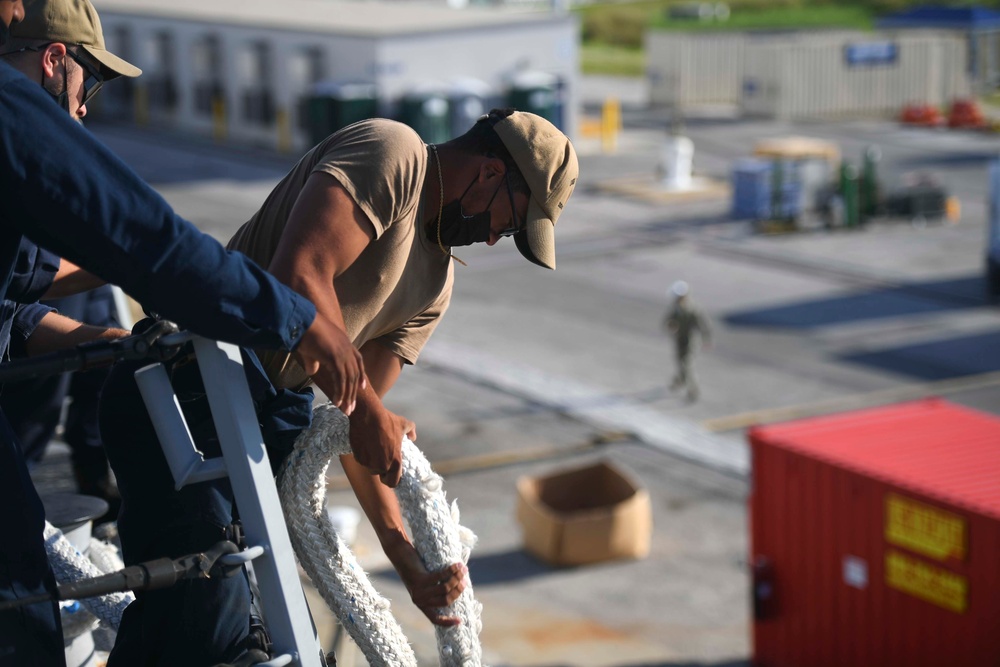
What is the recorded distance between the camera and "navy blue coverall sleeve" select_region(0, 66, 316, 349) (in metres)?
2.41

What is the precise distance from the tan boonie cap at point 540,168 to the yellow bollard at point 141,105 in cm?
4428

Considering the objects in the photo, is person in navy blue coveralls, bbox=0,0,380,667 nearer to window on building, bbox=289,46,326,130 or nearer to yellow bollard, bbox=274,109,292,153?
window on building, bbox=289,46,326,130

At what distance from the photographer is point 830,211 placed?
3203 cm

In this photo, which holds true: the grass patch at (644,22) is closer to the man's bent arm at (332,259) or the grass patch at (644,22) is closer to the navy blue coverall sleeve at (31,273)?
the navy blue coverall sleeve at (31,273)

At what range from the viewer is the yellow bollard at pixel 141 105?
149ft

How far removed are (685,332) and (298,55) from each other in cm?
2248

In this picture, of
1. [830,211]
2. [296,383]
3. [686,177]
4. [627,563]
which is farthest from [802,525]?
[686,177]

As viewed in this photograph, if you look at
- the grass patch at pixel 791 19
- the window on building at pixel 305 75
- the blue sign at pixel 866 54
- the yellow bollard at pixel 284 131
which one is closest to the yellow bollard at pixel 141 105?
the yellow bollard at pixel 284 131

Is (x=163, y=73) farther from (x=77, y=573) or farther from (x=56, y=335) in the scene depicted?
(x=77, y=573)

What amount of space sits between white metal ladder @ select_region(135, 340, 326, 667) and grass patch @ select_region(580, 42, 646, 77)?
2337 inches

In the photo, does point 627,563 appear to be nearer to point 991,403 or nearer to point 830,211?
point 991,403

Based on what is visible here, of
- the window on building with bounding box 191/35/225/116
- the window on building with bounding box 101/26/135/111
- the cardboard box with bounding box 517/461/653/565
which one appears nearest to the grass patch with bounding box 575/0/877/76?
the window on building with bounding box 101/26/135/111

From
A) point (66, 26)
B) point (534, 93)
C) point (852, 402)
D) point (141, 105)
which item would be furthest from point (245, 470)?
point (141, 105)

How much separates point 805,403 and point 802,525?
694 centimetres
